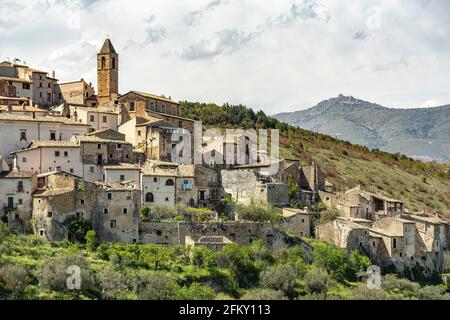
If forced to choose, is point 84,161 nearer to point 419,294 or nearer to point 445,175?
point 419,294

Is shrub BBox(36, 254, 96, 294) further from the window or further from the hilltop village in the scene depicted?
the window

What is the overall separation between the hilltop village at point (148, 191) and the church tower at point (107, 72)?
3.74 m

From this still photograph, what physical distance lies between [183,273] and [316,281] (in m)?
7.73

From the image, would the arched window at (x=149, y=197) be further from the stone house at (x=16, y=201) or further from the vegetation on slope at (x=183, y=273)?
the stone house at (x=16, y=201)

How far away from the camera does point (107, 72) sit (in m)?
73.7

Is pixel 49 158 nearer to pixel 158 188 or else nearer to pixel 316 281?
pixel 158 188

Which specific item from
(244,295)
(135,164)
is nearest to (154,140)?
(135,164)

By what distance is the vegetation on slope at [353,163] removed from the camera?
274ft

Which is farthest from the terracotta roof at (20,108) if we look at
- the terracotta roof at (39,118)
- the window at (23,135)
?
the window at (23,135)

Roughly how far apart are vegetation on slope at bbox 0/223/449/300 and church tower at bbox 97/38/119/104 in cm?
2557

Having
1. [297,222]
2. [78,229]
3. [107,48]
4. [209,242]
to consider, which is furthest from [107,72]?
[209,242]

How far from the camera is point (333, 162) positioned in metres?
91.6

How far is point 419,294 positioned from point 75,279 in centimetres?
2130

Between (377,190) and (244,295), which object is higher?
(377,190)
